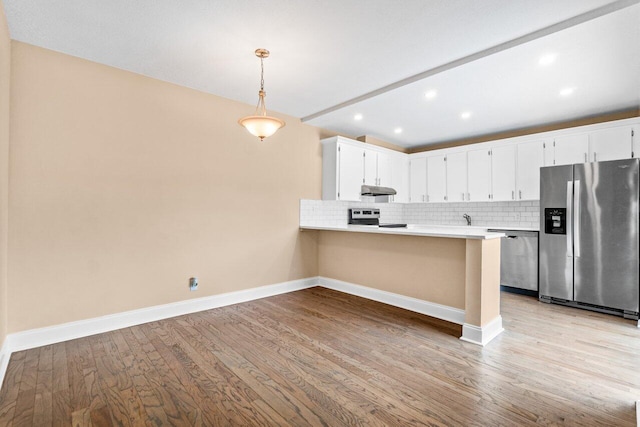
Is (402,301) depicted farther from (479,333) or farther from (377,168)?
(377,168)

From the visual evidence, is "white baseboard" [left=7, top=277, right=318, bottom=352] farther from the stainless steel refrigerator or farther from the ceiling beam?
the stainless steel refrigerator

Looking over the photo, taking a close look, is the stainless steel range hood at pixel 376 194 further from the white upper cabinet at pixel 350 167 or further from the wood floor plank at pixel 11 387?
the wood floor plank at pixel 11 387

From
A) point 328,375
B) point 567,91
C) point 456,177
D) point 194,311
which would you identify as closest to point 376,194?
point 456,177

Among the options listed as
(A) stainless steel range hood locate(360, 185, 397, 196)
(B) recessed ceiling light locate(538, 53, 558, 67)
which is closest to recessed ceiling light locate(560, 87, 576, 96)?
(B) recessed ceiling light locate(538, 53, 558, 67)

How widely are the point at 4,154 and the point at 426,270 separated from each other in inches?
155

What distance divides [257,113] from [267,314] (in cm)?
255

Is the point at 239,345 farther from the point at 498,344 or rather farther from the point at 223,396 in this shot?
the point at 498,344

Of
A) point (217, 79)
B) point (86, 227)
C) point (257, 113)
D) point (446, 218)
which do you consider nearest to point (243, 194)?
point (257, 113)

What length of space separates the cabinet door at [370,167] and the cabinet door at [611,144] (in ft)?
9.81

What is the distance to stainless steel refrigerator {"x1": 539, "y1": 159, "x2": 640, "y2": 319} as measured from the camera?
11.6 ft

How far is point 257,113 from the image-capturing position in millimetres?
4211

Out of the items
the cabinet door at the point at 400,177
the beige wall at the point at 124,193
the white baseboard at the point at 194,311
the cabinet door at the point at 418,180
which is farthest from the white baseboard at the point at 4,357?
the cabinet door at the point at 418,180

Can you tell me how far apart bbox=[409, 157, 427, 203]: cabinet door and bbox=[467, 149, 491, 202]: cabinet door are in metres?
0.82

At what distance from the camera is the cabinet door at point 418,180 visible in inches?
242
